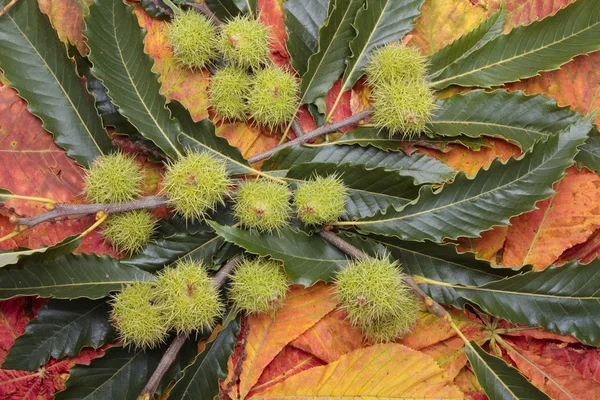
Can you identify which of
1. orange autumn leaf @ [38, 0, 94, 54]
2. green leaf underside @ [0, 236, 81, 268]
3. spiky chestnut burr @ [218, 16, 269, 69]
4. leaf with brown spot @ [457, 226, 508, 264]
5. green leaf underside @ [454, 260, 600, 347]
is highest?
orange autumn leaf @ [38, 0, 94, 54]

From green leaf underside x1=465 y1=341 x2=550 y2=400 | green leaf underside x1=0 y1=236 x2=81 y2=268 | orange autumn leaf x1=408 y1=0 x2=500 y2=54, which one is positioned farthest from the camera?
orange autumn leaf x1=408 y1=0 x2=500 y2=54

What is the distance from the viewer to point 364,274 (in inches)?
41.8

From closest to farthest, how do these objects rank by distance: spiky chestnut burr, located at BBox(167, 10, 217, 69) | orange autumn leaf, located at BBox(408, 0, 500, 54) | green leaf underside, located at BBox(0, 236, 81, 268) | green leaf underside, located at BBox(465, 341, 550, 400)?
green leaf underside, located at BBox(0, 236, 81, 268) → green leaf underside, located at BBox(465, 341, 550, 400) → spiky chestnut burr, located at BBox(167, 10, 217, 69) → orange autumn leaf, located at BBox(408, 0, 500, 54)

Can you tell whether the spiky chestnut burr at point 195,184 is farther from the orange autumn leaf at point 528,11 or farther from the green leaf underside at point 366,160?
the orange autumn leaf at point 528,11

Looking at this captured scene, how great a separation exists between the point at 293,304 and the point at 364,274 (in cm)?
24

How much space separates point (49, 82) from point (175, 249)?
1.52 feet

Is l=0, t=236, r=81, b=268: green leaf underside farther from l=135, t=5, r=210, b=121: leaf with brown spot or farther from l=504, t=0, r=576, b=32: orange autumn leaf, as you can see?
l=504, t=0, r=576, b=32: orange autumn leaf

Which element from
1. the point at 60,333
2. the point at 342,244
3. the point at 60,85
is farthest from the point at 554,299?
the point at 60,85

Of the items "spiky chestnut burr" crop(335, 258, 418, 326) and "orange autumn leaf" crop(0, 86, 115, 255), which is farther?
"orange autumn leaf" crop(0, 86, 115, 255)

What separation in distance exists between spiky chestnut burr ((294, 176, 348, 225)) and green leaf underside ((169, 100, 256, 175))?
154 mm

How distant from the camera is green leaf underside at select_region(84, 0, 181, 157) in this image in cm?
114

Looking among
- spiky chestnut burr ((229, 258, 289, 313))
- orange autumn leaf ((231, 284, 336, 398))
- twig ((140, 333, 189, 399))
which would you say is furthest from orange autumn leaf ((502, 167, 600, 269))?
twig ((140, 333, 189, 399))

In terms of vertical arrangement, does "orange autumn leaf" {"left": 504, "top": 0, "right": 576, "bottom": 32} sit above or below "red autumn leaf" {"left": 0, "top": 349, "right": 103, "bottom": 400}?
below

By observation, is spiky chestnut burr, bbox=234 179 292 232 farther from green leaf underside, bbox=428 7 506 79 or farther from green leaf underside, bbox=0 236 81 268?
green leaf underside, bbox=428 7 506 79
